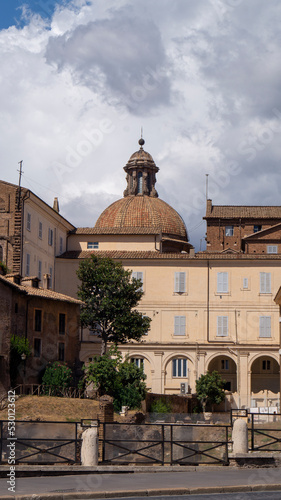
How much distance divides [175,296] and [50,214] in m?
13.4

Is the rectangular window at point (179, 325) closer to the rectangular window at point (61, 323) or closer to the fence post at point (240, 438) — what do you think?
the rectangular window at point (61, 323)

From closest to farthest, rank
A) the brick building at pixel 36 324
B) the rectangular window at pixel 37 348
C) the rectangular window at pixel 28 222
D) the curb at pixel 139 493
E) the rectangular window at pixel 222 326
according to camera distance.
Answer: the curb at pixel 139 493 < the brick building at pixel 36 324 < the rectangular window at pixel 37 348 < the rectangular window at pixel 28 222 < the rectangular window at pixel 222 326

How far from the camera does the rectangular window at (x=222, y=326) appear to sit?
232ft

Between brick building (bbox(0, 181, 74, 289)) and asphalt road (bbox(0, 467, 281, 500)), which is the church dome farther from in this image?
asphalt road (bbox(0, 467, 281, 500))

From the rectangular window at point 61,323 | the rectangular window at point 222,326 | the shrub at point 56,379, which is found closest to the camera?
the shrub at point 56,379

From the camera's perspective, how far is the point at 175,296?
71812 millimetres

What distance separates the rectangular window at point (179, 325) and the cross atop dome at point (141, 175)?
1064 inches

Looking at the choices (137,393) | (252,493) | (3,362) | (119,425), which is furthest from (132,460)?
(137,393)

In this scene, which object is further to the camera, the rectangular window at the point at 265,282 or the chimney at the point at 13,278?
the rectangular window at the point at 265,282

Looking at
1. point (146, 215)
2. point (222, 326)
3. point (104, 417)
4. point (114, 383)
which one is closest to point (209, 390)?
point (222, 326)

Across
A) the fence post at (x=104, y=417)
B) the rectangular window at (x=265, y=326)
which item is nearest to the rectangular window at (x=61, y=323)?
the rectangular window at (x=265, y=326)

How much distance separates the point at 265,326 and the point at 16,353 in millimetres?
27125

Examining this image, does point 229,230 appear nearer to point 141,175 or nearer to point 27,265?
point 141,175

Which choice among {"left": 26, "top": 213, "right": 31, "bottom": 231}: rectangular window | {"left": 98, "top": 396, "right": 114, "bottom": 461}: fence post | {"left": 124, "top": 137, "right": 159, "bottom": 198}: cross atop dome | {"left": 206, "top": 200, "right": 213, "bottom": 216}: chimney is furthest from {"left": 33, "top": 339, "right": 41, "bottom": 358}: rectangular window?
{"left": 124, "top": 137, "right": 159, "bottom": 198}: cross atop dome
